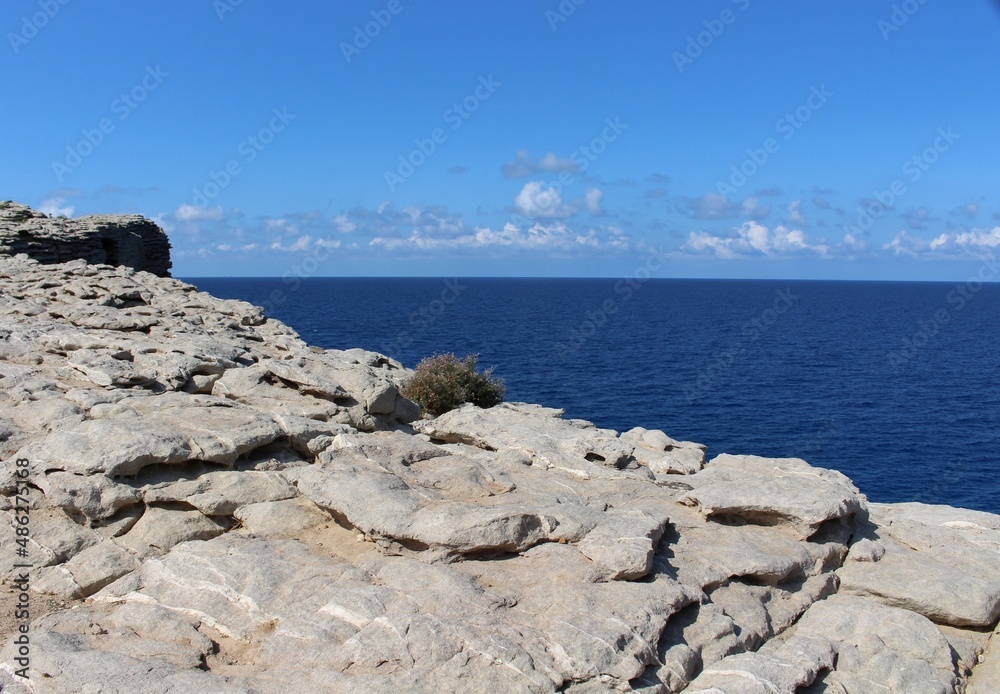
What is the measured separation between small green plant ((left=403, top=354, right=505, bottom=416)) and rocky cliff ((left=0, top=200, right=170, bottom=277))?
2531cm

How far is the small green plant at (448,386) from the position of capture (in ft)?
92.4

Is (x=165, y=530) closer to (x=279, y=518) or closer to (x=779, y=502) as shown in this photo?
(x=279, y=518)

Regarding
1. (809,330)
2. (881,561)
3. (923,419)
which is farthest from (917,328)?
(881,561)

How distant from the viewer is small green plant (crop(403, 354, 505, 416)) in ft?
92.4

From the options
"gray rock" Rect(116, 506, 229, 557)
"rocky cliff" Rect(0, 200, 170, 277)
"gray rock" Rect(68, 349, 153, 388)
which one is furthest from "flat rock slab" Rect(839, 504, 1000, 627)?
"rocky cliff" Rect(0, 200, 170, 277)

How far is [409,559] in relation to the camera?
44.5ft

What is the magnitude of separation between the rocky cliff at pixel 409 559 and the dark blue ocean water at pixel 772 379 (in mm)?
31738

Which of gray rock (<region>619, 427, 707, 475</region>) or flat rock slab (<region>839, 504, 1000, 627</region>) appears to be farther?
gray rock (<region>619, 427, 707, 475</region>)

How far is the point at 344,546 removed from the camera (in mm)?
14547

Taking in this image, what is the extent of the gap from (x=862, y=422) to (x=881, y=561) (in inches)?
1884

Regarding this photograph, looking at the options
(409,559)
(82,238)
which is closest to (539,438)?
(409,559)

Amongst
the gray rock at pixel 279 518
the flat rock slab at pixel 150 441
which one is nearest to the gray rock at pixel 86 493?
the flat rock slab at pixel 150 441

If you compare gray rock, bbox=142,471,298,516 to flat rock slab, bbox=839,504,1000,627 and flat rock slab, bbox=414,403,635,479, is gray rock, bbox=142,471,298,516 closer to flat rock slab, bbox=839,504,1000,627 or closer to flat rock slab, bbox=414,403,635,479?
flat rock slab, bbox=414,403,635,479

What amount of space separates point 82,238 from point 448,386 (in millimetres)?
29238
